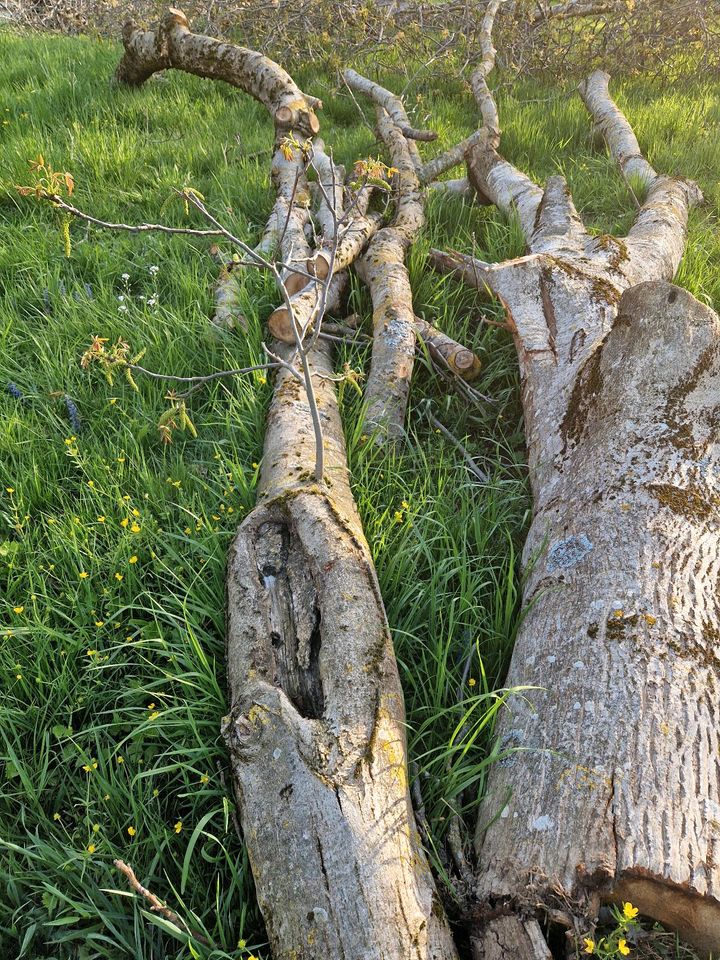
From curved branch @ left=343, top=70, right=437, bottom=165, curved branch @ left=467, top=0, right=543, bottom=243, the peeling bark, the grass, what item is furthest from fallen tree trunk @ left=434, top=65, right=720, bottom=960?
curved branch @ left=343, top=70, right=437, bottom=165

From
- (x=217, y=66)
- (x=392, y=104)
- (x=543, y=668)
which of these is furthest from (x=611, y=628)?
(x=217, y=66)

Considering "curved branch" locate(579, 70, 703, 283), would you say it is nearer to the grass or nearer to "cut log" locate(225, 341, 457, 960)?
the grass

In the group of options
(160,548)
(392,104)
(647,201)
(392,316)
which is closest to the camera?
(160,548)

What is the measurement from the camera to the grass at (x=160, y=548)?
1691 millimetres

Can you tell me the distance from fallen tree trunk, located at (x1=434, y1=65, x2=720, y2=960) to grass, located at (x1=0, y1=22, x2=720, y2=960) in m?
0.17

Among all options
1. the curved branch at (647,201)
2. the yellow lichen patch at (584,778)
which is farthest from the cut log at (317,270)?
the yellow lichen patch at (584,778)

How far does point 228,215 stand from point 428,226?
1337mm

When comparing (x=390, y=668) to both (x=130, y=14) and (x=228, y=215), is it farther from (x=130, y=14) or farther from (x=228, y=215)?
(x=130, y=14)

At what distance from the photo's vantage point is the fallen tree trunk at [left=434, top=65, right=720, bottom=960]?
145 cm

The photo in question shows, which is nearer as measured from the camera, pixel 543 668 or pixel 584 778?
pixel 584 778

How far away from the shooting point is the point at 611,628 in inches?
70.8

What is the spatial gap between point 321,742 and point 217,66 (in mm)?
5973

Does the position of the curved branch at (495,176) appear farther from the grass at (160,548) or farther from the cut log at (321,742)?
the cut log at (321,742)

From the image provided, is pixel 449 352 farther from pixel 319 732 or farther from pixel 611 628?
pixel 319 732
